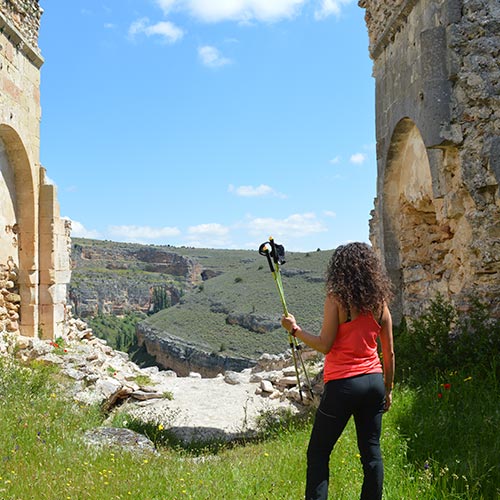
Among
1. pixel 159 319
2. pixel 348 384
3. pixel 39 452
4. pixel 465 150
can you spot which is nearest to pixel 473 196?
pixel 465 150

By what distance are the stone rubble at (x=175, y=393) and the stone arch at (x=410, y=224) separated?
6.77ft

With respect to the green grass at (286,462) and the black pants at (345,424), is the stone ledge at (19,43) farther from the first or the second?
the black pants at (345,424)

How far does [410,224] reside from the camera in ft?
28.1

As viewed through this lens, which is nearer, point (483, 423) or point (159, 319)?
point (483, 423)

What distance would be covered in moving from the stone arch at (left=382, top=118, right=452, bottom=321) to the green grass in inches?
98.6

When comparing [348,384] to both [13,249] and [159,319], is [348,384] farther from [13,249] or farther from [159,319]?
[159,319]

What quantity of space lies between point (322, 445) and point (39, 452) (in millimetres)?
2747

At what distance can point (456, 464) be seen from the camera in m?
3.78

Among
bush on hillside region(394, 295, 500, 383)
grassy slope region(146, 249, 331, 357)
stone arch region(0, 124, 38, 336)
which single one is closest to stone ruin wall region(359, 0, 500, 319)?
bush on hillside region(394, 295, 500, 383)

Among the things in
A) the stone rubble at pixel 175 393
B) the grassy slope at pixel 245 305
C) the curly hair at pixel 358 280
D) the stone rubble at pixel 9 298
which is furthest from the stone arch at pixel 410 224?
the grassy slope at pixel 245 305

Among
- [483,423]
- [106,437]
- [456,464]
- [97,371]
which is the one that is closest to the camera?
[456,464]

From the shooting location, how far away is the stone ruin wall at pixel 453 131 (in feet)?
20.0

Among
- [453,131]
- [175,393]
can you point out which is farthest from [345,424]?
[175,393]

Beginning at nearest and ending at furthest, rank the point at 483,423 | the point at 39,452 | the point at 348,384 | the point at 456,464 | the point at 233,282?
the point at 348,384, the point at 456,464, the point at 483,423, the point at 39,452, the point at 233,282
